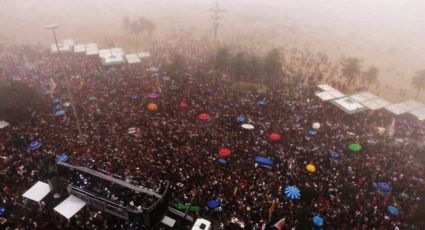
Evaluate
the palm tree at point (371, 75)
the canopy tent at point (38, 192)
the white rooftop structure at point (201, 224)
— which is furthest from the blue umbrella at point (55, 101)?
the palm tree at point (371, 75)

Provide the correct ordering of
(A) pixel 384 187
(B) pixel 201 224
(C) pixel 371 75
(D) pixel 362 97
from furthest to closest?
(C) pixel 371 75, (D) pixel 362 97, (A) pixel 384 187, (B) pixel 201 224

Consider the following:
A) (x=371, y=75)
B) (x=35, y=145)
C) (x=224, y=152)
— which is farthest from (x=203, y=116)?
(x=371, y=75)

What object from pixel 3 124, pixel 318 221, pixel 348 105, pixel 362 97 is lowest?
pixel 318 221

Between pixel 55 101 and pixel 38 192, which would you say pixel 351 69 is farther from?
pixel 38 192

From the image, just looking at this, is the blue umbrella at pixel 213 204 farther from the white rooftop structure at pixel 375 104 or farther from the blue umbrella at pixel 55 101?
the white rooftop structure at pixel 375 104

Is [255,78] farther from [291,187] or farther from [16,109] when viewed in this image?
[16,109]

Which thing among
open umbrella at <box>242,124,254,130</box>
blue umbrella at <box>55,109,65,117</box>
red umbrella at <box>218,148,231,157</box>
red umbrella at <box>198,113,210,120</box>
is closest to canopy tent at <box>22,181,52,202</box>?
blue umbrella at <box>55,109,65,117</box>

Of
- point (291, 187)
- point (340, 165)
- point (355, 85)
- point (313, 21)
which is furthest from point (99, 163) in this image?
point (313, 21)
